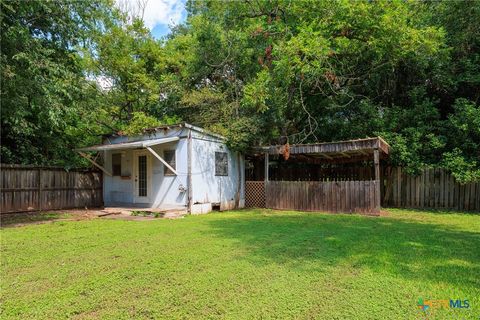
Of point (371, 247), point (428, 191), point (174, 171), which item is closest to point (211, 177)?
point (174, 171)

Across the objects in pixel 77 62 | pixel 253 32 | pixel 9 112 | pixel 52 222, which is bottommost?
pixel 52 222

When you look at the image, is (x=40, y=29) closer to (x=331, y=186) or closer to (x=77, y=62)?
(x=77, y=62)

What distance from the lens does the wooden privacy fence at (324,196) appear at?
10227mm

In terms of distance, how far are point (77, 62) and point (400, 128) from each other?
12.6 meters

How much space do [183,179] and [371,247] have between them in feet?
22.4

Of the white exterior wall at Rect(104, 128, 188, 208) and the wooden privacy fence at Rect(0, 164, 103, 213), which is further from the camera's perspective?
the white exterior wall at Rect(104, 128, 188, 208)

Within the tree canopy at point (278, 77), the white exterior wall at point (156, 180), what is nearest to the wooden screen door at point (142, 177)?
the white exterior wall at point (156, 180)

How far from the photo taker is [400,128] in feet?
42.0

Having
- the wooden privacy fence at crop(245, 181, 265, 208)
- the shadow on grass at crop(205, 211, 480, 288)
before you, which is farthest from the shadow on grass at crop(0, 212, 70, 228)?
the wooden privacy fence at crop(245, 181, 265, 208)

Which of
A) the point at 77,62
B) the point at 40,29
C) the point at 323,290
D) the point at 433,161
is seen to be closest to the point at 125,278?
the point at 323,290

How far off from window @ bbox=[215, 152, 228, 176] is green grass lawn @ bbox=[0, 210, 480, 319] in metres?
5.25

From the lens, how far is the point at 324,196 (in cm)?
1113

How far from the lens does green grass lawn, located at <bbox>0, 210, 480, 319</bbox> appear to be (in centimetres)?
289
